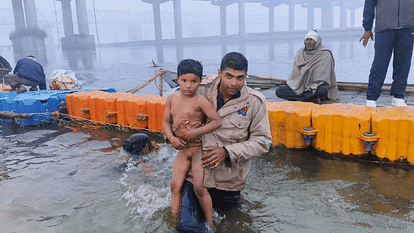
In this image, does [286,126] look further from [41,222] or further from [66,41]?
[66,41]

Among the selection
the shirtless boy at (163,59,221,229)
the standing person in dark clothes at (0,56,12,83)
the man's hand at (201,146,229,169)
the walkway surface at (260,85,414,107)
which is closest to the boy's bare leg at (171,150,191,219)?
the shirtless boy at (163,59,221,229)

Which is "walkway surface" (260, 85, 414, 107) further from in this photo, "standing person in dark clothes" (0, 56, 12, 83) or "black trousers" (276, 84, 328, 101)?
"standing person in dark clothes" (0, 56, 12, 83)

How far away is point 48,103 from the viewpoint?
859 cm

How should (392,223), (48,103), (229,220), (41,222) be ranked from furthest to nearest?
(48,103), (41,222), (229,220), (392,223)

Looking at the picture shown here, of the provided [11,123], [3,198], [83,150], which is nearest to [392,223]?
[3,198]

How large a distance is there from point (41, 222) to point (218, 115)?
2.52 meters

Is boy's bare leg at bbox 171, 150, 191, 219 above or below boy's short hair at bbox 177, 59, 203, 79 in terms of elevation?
below

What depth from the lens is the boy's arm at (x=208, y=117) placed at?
2695 mm

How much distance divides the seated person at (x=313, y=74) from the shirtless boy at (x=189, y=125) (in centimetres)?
432

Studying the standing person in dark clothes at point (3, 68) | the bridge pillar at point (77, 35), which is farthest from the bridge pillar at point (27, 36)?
the standing person in dark clothes at point (3, 68)

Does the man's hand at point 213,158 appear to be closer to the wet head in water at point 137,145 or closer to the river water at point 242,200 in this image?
the river water at point 242,200

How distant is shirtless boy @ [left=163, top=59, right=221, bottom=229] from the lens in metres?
2.73

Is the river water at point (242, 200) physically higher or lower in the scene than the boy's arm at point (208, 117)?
lower

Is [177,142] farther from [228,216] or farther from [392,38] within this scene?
[392,38]
